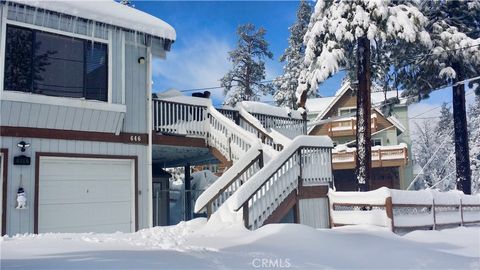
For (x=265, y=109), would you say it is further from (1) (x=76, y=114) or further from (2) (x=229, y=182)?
(1) (x=76, y=114)

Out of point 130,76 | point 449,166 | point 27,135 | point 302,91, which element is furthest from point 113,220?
point 449,166

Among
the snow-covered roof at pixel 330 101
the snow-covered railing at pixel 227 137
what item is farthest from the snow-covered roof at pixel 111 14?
the snow-covered roof at pixel 330 101

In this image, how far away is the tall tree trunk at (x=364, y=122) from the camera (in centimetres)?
1331

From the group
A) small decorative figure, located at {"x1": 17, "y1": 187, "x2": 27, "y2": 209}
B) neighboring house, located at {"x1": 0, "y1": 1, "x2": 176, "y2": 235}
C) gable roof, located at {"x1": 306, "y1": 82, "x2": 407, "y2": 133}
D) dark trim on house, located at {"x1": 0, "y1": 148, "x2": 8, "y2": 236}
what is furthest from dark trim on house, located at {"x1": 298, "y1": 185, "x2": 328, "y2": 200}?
gable roof, located at {"x1": 306, "y1": 82, "x2": 407, "y2": 133}

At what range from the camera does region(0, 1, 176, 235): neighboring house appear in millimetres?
8547

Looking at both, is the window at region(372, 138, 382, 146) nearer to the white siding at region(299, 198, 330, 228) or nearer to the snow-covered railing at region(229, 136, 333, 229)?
the snow-covered railing at region(229, 136, 333, 229)

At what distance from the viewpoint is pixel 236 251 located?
596cm

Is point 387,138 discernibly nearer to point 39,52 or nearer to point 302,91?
point 302,91

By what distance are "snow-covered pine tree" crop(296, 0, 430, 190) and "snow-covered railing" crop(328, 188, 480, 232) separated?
2.70 meters

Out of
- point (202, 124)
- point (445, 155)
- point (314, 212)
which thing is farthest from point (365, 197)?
point (445, 155)

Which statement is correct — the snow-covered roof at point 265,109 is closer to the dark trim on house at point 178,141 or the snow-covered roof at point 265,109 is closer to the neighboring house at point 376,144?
the dark trim on house at point 178,141

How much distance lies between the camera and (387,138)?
27938mm

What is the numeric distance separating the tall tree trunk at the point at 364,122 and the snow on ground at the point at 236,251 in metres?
5.12

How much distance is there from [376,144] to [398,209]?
19.8 m
